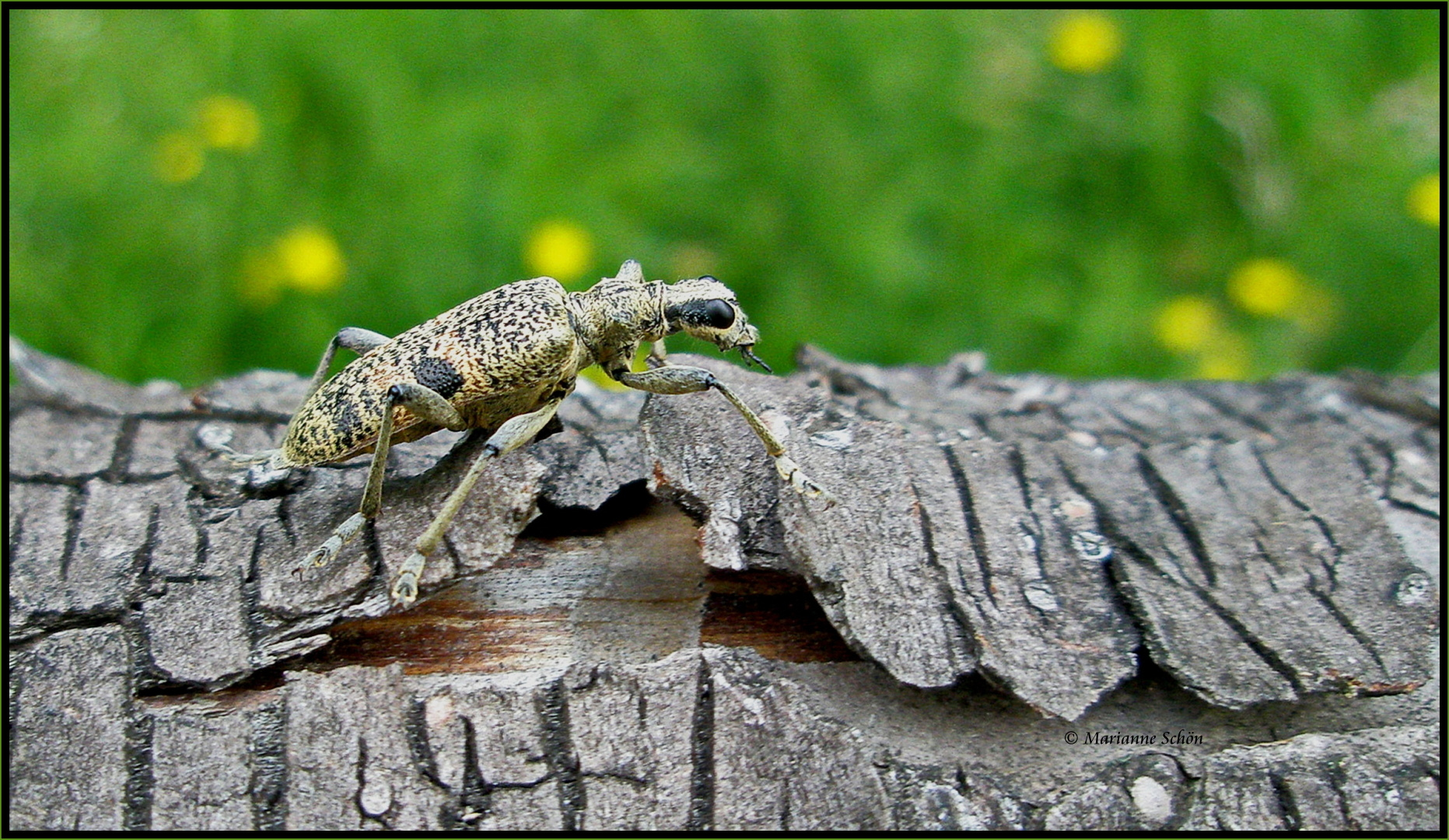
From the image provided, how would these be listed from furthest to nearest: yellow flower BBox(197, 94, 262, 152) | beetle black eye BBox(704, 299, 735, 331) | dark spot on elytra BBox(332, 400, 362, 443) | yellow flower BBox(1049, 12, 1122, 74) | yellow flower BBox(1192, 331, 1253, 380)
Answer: yellow flower BBox(1049, 12, 1122, 74) < yellow flower BBox(1192, 331, 1253, 380) < yellow flower BBox(197, 94, 262, 152) < beetle black eye BBox(704, 299, 735, 331) < dark spot on elytra BBox(332, 400, 362, 443)

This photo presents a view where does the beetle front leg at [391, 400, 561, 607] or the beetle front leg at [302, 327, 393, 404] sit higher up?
the beetle front leg at [302, 327, 393, 404]

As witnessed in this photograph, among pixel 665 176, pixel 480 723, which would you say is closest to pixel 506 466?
pixel 480 723

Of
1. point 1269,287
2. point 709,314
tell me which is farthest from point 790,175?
point 1269,287

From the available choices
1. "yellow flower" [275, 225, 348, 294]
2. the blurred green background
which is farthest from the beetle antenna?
"yellow flower" [275, 225, 348, 294]

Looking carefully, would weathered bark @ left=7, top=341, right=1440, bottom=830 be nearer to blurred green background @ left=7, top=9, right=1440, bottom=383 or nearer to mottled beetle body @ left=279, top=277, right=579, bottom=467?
mottled beetle body @ left=279, top=277, right=579, bottom=467

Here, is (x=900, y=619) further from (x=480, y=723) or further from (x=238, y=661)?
(x=238, y=661)

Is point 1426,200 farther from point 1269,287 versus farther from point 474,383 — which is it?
point 474,383

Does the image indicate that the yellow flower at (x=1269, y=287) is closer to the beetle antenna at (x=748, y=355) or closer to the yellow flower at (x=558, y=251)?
the beetle antenna at (x=748, y=355)
